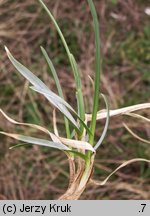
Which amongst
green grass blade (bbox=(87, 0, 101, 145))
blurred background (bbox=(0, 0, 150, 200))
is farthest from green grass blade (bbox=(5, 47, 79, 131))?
blurred background (bbox=(0, 0, 150, 200))

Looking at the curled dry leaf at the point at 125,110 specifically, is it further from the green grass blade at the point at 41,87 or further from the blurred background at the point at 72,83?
the blurred background at the point at 72,83

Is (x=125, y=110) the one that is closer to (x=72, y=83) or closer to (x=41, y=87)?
(x=41, y=87)

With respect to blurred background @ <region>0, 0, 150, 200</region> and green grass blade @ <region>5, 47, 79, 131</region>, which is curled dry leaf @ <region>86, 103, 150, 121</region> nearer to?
green grass blade @ <region>5, 47, 79, 131</region>

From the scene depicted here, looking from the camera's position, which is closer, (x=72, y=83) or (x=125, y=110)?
(x=125, y=110)

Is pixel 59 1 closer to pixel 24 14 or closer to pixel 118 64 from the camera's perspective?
pixel 24 14

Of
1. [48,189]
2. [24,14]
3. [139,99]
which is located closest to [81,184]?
[48,189]

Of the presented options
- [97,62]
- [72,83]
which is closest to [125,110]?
[97,62]

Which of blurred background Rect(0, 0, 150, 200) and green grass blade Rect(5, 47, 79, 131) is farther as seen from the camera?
blurred background Rect(0, 0, 150, 200)

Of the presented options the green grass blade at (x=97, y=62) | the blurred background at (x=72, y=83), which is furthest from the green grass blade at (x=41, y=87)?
the blurred background at (x=72, y=83)
